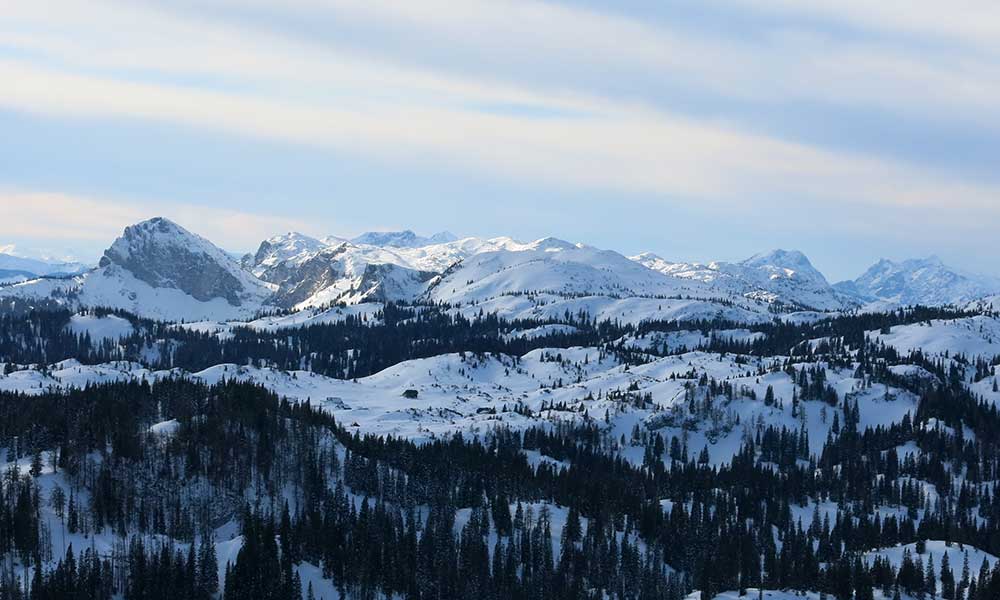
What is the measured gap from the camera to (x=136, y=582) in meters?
189

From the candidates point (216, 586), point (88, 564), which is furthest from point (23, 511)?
point (216, 586)

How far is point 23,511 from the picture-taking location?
19862cm

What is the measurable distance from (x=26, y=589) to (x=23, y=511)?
68.9 feet

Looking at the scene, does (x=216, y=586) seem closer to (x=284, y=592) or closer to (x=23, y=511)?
(x=284, y=592)

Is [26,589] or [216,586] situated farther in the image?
[216,586]

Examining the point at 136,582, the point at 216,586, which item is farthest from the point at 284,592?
the point at 136,582

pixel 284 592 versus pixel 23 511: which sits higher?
pixel 23 511

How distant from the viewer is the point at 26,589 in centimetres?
18138

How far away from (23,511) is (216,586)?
3625 cm

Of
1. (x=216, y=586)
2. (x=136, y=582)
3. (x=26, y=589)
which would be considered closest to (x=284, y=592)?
(x=216, y=586)

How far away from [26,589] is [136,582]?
1688cm

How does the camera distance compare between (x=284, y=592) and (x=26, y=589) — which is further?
(x=284, y=592)

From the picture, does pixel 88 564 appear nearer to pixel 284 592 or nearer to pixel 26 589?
pixel 26 589

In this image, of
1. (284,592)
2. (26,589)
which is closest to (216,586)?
(284,592)
